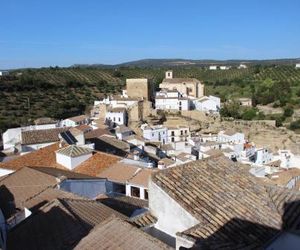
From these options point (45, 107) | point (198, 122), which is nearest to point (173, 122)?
point (198, 122)

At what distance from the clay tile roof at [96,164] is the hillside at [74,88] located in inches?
999

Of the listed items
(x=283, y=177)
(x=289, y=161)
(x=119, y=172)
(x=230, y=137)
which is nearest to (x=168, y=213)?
(x=119, y=172)

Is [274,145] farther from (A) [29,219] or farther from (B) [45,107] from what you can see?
(A) [29,219]

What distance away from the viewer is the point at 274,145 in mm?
49875

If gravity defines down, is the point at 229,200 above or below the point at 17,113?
above

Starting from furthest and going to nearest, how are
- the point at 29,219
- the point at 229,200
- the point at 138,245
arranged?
1. the point at 29,219
2. the point at 229,200
3. the point at 138,245

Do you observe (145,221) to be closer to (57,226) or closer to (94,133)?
(57,226)

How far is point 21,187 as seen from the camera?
43.6ft

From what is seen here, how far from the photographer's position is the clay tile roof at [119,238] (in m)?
5.12

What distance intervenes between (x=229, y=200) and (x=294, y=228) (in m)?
0.89

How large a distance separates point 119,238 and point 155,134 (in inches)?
1429

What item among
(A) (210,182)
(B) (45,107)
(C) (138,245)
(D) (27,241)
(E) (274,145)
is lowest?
(E) (274,145)

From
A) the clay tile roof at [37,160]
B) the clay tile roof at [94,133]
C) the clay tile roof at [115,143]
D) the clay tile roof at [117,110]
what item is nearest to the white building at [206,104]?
the clay tile roof at [117,110]

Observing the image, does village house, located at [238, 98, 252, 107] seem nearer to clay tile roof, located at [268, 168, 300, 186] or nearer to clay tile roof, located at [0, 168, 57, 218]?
clay tile roof, located at [268, 168, 300, 186]
